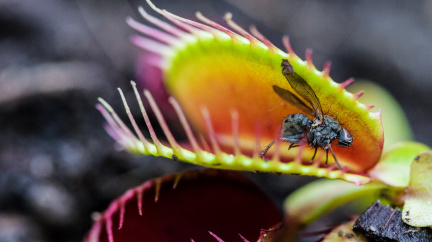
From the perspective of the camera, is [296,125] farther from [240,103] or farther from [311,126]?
[240,103]

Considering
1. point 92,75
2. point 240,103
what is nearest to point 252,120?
point 240,103

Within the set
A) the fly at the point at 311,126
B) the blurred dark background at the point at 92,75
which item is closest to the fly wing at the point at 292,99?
the fly at the point at 311,126

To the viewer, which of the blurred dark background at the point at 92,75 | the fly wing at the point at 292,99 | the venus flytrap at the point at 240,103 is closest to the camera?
the venus flytrap at the point at 240,103

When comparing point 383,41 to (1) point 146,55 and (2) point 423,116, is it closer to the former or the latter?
(2) point 423,116

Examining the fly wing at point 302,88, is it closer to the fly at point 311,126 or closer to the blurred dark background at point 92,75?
the fly at point 311,126

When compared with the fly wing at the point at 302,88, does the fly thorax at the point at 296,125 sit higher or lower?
lower

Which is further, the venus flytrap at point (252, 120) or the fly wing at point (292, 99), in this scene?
the fly wing at point (292, 99)

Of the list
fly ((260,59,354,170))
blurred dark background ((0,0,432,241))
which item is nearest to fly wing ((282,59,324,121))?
fly ((260,59,354,170))
